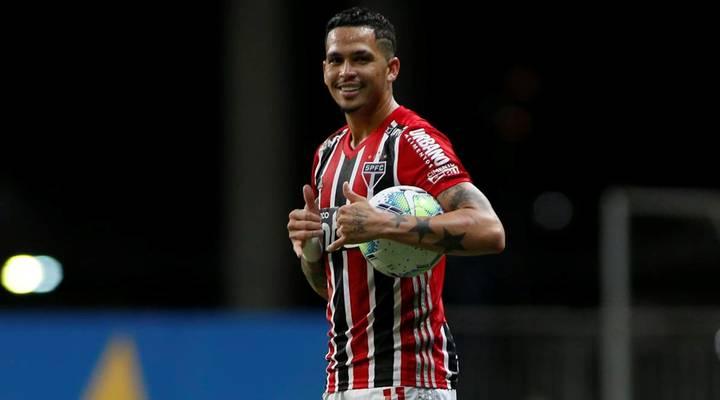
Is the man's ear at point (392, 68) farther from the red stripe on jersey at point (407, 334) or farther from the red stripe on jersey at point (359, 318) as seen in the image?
the red stripe on jersey at point (407, 334)

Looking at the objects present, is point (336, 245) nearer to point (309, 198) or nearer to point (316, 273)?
point (309, 198)

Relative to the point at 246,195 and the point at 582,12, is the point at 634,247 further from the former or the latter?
the point at 582,12

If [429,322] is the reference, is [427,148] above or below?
above

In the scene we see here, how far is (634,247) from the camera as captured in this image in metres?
12.1

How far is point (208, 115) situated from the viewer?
846 inches

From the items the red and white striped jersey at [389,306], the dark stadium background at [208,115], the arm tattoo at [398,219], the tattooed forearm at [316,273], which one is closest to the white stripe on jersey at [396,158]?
the red and white striped jersey at [389,306]

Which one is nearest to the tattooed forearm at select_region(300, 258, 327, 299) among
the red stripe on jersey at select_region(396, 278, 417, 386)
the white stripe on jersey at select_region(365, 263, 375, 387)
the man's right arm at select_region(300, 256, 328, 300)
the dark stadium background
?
the man's right arm at select_region(300, 256, 328, 300)

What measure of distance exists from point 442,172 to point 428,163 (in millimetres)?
68

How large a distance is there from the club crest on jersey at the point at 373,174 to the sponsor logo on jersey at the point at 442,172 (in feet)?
0.75

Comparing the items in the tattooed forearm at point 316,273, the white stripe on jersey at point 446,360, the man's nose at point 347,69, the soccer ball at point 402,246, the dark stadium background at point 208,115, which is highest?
the dark stadium background at point 208,115

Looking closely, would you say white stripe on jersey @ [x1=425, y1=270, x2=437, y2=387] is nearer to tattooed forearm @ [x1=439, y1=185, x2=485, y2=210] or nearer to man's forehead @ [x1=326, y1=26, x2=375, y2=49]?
tattooed forearm @ [x1=439, y1=185, x2=485, y2=210]

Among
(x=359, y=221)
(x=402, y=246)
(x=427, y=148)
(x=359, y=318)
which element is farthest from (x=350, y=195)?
(x=359, y=318)

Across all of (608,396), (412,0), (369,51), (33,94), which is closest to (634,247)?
(608,396)

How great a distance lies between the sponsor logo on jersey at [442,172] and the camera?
5.10m
